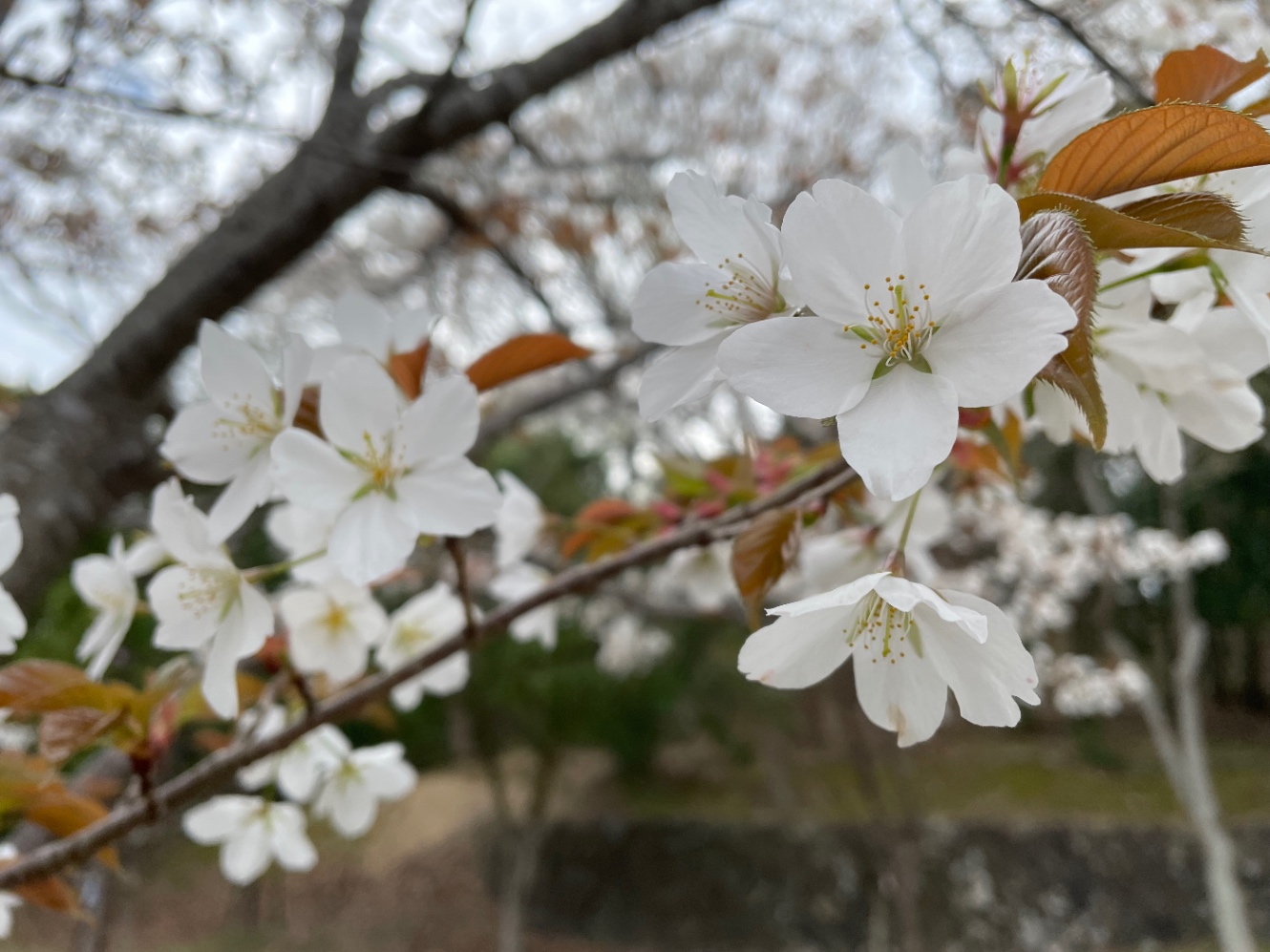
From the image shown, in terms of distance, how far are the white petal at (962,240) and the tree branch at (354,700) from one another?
0.18 meters

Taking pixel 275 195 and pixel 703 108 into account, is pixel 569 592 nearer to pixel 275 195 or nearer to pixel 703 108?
pixel 275 195

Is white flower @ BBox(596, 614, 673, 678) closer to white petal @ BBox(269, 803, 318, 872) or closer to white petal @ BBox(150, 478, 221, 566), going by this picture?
white petal @ BBox(269, 803, 318, 872)

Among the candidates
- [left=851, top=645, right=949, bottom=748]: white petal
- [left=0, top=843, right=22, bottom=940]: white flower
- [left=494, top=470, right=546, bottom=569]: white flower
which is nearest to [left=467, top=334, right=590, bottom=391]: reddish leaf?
[left=851, top=645, right=949, bottom=748]: white petal

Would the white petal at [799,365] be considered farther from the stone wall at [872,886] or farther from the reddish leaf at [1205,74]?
the stone wall at [872,886]

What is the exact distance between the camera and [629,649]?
13.3ft

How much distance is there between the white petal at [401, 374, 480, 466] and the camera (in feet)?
1.26

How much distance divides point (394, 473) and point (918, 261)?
11.1 inches

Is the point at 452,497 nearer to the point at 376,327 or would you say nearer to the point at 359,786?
the point at 376,327

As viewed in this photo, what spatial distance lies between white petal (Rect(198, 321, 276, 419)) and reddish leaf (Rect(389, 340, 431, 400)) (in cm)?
7

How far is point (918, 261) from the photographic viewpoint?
287 millimetres

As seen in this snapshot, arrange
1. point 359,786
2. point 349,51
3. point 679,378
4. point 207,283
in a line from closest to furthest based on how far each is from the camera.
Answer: point 679,378, point 359,786, point 207,283, point 349,51

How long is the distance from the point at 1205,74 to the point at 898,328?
0.22 m

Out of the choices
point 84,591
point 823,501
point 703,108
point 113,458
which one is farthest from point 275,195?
point 703,108

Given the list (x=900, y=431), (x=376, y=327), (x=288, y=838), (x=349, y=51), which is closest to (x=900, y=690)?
(x=900, y=431)
